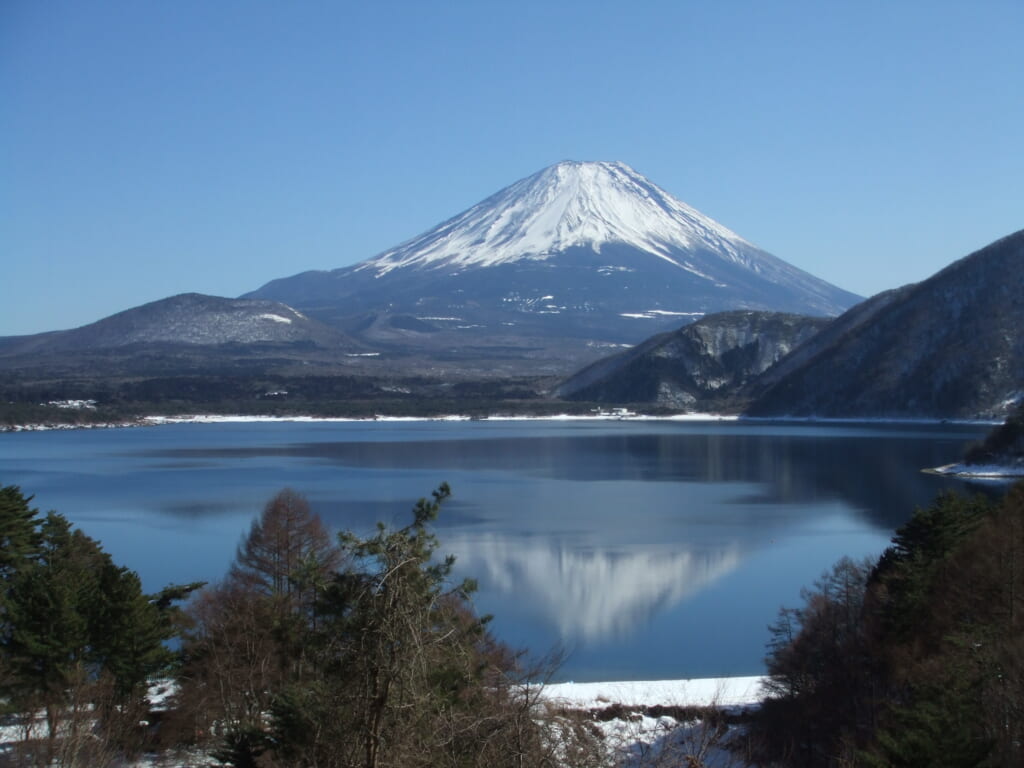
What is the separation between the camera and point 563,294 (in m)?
158

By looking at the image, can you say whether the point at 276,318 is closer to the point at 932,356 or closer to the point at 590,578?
the point at 932,356

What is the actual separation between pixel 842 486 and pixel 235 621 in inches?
994

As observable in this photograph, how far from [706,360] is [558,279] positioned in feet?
253

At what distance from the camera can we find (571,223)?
176250 mm

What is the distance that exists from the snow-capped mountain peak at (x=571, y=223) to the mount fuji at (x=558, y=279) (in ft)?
0.76

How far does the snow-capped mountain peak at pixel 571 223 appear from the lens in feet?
568

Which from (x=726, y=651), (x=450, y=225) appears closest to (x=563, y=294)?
(x=450, y=225)

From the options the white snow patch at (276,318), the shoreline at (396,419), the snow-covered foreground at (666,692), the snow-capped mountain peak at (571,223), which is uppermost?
the snow-capped mountain peak at (571,223)

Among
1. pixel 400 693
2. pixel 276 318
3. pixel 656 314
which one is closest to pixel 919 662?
pixel 400 693

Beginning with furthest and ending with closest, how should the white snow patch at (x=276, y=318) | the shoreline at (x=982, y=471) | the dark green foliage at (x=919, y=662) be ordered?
1. the white snow patch at (x=276, y=318)
2. the shoreline at (x=982, y=471)
3. the dark green foliage at (x=919, y=662)

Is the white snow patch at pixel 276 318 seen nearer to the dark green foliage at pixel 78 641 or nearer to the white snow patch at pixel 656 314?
the white snow patch at pixel 656 314

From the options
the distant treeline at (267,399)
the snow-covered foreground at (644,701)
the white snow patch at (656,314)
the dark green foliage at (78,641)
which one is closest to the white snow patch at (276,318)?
the distant treeline at (267,399)

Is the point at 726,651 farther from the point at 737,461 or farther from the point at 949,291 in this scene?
the point at 949,291

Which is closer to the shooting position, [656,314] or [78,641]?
[78,641]
